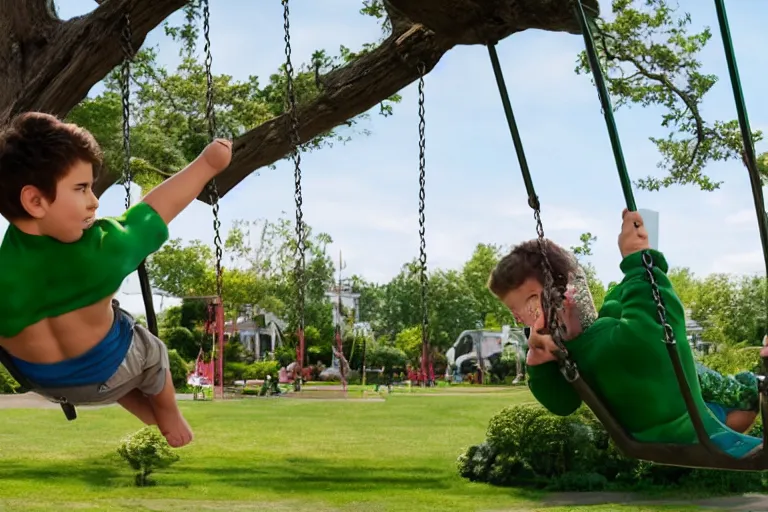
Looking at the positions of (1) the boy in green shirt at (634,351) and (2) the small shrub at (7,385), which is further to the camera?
(2) the small shrub at (7,385)

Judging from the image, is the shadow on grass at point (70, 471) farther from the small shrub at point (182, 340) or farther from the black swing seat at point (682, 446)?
the black swing seat at point (682, 446)

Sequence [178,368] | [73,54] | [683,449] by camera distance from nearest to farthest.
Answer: [683,449] → [73,54] → [178,368]

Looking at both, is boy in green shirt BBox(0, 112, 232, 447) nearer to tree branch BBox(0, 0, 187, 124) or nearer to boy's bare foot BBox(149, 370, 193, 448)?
boy's bare foot BBox(149, 370, 193, 448)

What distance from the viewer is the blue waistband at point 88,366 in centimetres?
260

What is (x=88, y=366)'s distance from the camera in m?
2.61

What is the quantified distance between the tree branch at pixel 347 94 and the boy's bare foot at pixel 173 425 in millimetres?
3181

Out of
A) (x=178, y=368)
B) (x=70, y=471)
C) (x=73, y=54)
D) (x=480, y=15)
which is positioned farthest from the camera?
(x=178, y=368)

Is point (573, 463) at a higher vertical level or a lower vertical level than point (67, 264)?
lower

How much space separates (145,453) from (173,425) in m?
11.2

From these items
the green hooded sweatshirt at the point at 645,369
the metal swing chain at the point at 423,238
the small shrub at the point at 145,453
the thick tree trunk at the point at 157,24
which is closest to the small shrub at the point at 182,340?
the small shrub at the point at 145,453

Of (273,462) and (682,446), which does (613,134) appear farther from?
(273,462)

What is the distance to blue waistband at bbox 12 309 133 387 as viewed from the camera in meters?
2.60

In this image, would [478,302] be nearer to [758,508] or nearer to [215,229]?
[758,508]

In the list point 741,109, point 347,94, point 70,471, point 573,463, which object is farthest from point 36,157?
point 70,471
